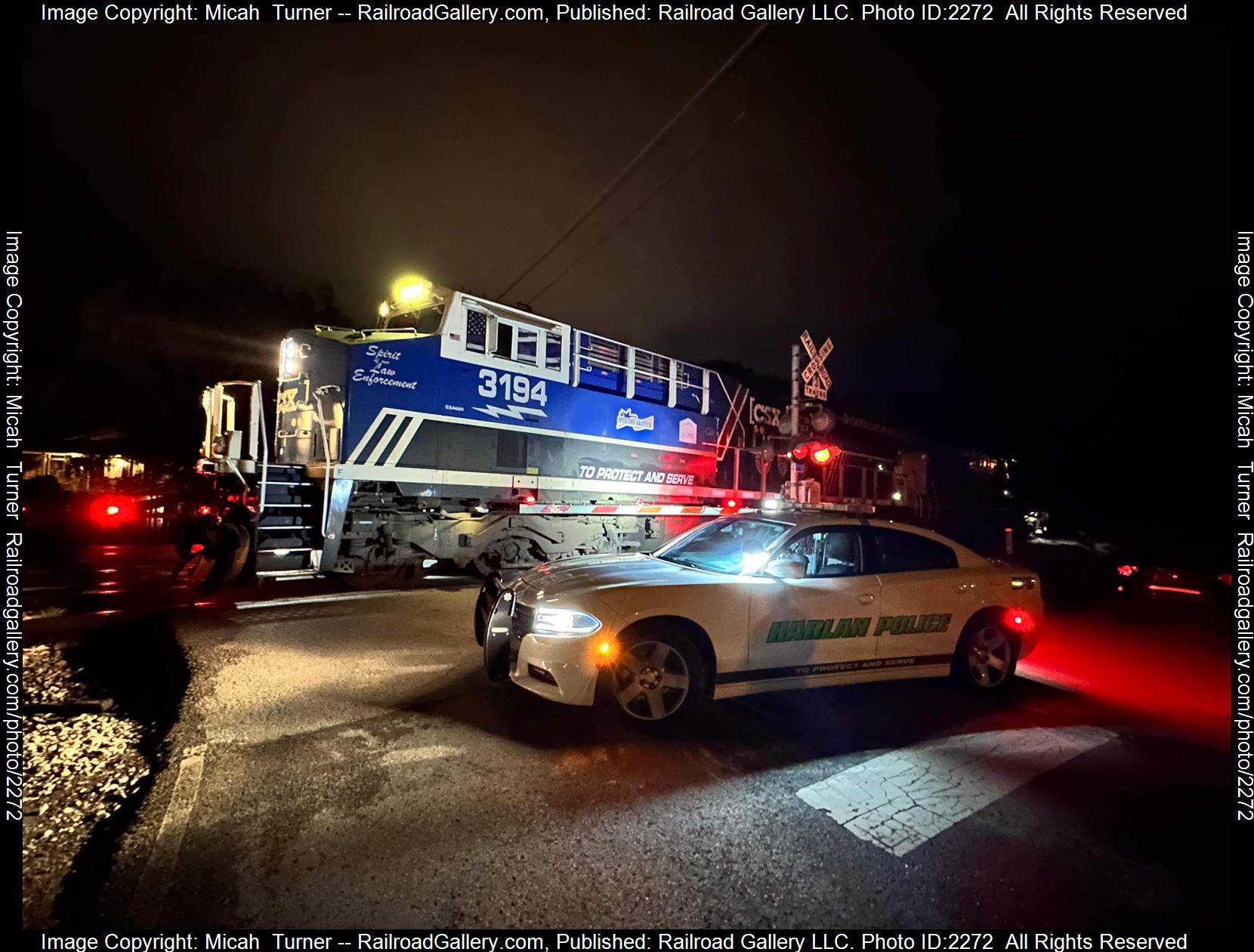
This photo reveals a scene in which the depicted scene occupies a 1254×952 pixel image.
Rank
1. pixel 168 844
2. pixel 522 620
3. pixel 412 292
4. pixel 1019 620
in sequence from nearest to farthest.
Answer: pixel 168 844 < pixel 522 620 < pixel 1019 620 < pixel 412 292

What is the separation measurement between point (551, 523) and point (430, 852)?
7322 mm

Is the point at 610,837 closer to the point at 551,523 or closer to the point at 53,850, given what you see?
the point at 53,850

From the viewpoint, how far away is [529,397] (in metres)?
9.52

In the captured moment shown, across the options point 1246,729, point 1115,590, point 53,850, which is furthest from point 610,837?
point 1115,590

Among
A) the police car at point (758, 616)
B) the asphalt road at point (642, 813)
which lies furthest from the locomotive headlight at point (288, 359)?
the police car at point (758, 616)

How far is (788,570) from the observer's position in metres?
4.53

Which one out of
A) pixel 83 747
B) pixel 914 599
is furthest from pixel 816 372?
pixel 83 747

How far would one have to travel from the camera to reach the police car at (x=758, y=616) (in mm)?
4168

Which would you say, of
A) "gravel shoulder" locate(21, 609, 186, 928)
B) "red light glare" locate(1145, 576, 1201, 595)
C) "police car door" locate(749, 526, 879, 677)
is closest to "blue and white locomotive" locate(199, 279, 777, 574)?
"gravel shoulder" locate(21, 609, 186, 928)

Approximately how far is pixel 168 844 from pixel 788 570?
12.0 feet

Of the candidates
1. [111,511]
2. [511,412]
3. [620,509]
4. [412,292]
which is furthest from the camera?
[111,511]

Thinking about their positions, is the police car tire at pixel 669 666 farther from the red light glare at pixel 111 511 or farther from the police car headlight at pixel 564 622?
the red light glare at pixel 111 511

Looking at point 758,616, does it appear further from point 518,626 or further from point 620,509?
point 620,509

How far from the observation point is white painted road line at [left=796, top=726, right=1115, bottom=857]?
10.5 ft
